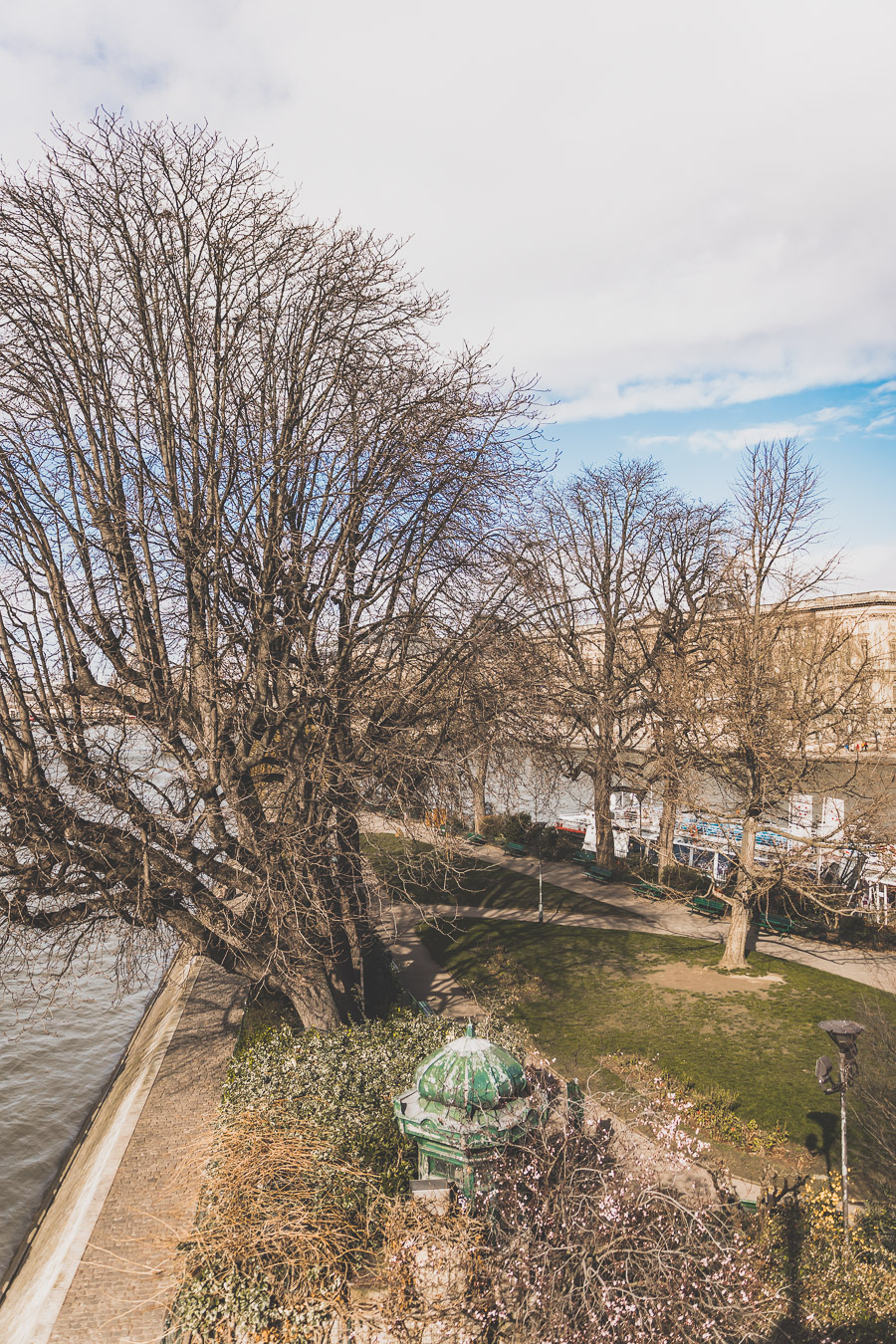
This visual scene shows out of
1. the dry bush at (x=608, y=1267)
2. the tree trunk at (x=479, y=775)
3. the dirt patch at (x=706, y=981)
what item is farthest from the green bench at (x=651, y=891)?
the dry bush at (x=608, y=1267)

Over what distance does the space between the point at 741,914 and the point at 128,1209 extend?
12035mm

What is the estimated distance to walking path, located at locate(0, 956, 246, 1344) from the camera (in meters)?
6.82

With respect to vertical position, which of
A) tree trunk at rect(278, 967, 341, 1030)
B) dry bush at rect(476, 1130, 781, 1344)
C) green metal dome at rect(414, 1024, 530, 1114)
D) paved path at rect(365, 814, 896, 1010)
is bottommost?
paved path at rect(365, 814, 896, 1010)

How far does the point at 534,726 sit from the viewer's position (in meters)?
13.5

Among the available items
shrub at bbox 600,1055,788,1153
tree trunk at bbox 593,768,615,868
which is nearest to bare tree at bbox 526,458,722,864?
tree trunk at bbox 593,768,615,868

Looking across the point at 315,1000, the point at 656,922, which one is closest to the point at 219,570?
the point at 315,1000

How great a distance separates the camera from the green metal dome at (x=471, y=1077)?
23.4ft

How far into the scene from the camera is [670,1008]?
45.3ft

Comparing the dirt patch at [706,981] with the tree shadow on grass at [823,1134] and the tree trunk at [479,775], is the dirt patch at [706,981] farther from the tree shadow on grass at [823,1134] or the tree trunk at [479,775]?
the tree trunk at [479,775]

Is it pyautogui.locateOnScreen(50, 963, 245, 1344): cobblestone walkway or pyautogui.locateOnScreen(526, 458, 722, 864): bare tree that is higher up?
pyautogui.locateOnScreen(526, 458, 722, 864): bare tree

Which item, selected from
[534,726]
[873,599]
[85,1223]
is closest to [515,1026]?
[534,726]

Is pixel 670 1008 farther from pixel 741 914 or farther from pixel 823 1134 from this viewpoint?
pixel 823 1134

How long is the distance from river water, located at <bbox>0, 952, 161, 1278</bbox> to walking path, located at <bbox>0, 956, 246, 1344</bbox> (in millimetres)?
791

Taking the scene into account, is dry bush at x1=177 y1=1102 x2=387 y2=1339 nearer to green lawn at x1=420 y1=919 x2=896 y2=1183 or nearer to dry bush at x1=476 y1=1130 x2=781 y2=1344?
dry bush at x1=476 y1=1130 x2=781 y2=1344
